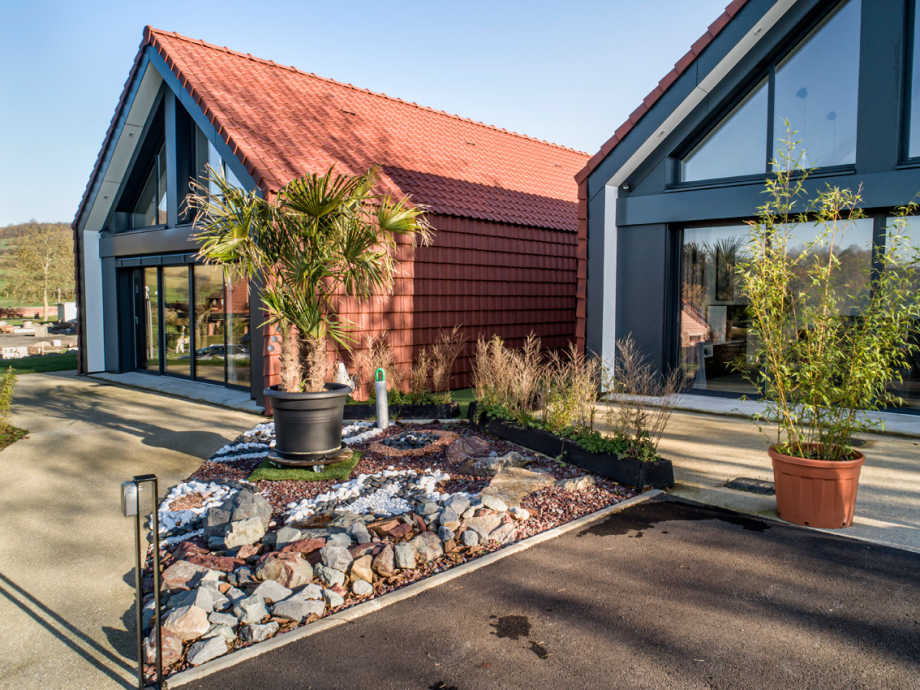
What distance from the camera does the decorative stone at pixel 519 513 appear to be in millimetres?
4953

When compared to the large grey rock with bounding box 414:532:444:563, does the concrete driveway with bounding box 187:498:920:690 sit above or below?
below

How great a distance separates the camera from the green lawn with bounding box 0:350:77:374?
15.7 metres

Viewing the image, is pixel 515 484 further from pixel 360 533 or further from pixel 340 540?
pixel 340 540

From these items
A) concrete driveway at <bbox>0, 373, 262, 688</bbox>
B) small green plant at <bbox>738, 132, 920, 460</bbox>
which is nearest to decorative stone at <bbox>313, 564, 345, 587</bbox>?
concrete driveway at <bbox>0, 373, 262, 688</bbox>

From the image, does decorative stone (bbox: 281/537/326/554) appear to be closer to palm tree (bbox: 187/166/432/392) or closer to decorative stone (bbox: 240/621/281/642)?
decorative stone (bbox: 240/621/281/642)

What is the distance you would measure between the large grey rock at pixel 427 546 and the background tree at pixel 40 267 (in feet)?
127

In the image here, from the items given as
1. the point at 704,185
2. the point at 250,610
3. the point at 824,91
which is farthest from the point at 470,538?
the point at 824,91

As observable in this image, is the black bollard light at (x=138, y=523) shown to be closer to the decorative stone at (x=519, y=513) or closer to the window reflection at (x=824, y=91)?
the decorative stone at (x=519, y=513)

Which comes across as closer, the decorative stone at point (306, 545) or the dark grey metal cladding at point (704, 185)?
the decorative stone at point (306, 545)

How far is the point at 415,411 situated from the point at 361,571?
495 centimetres

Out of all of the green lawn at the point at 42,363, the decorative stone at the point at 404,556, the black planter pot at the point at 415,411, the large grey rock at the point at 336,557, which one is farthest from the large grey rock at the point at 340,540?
the green lawn at the point at 42,363

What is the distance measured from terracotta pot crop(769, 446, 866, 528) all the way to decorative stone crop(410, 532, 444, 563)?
2.67 metres

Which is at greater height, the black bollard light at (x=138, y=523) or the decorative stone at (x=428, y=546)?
the black bollard light at (x=138, y=523)

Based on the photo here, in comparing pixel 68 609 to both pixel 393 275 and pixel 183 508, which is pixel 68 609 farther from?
pixel 393 275
